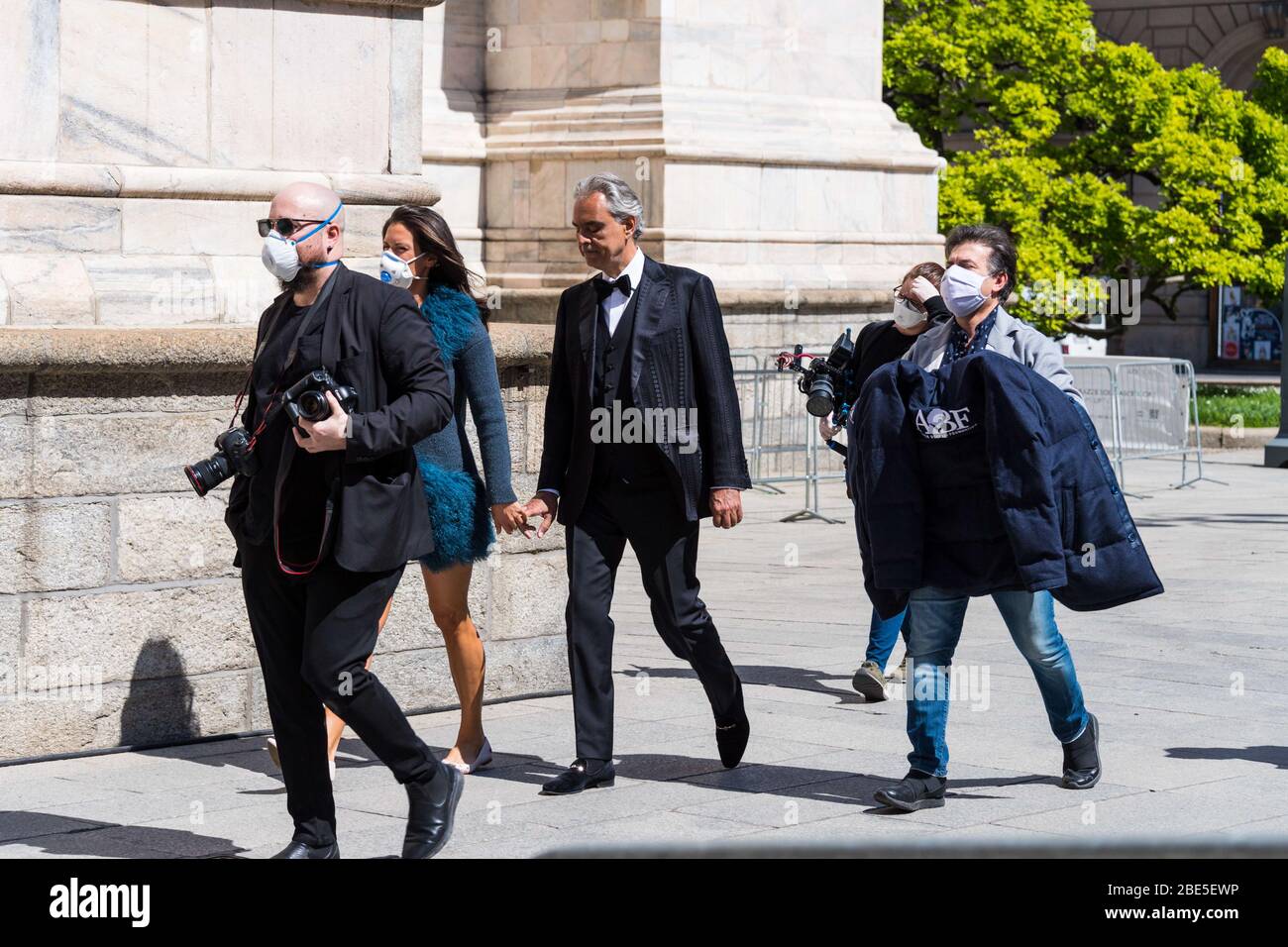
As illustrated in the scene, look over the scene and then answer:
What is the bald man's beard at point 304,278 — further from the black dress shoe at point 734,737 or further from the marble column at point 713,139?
the marble column at point 713,139

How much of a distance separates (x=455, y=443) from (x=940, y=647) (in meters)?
1.75

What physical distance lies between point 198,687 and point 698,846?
2405 mm

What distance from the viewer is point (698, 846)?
20.6 feet

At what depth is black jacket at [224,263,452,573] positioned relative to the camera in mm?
5719

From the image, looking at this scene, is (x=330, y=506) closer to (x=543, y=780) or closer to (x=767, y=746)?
(x=543, y=780)

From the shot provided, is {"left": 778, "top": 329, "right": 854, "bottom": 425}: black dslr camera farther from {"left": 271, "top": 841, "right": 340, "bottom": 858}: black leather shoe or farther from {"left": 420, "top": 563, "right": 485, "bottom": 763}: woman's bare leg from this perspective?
{"left": 271, "top": 841, "right": 340, "bottom": 858}: black leather shoe

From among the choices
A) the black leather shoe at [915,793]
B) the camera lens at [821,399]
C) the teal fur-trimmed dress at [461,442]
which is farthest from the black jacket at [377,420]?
the camera lens at [821,399]

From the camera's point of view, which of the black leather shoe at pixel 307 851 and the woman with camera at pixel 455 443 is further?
the woman with camera at pixel 455 443

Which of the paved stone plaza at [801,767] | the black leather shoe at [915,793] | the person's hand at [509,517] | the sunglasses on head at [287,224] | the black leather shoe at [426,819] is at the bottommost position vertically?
the paved stone plaza at [801,767]

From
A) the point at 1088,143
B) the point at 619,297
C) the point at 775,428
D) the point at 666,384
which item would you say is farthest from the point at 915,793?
the point at 1088,143

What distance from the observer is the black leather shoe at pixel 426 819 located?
5934 millimetres

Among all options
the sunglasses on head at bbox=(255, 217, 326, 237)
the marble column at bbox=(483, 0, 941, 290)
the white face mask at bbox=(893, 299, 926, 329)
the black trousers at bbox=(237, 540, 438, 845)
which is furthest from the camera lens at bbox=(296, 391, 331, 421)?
the marble column at bbox=(483, 0, 941, 290)

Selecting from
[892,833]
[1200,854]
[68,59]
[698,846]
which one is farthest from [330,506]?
[68,59]

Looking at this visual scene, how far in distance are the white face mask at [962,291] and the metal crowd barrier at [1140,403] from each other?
36.9 ft
